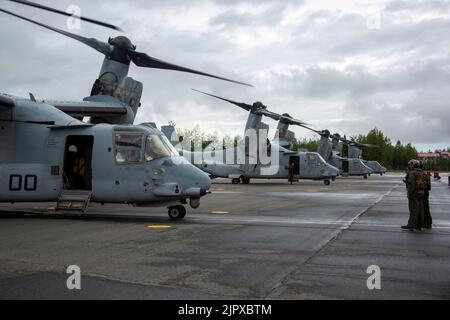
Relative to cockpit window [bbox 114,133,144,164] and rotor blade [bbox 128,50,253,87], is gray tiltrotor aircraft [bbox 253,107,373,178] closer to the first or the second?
rotor blade [bbox 128,50,253,87]

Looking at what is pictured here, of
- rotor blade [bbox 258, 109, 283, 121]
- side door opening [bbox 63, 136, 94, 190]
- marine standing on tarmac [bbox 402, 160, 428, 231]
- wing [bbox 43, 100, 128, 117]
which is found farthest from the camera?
rotor blade [bbox 258, 109, 283, 121]

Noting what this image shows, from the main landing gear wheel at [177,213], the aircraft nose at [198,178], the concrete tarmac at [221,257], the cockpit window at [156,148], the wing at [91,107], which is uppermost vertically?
the wing at [91,107]

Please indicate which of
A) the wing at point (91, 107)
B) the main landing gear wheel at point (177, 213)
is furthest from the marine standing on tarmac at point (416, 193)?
the wing at point (91, 107)

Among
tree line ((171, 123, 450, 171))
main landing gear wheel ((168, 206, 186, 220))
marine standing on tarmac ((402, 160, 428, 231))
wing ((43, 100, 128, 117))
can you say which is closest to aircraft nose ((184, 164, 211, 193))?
main landing gear wheel ((168, 206, 186, 220))

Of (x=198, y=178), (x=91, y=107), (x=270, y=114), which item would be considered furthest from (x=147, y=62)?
(x=270, y=114)

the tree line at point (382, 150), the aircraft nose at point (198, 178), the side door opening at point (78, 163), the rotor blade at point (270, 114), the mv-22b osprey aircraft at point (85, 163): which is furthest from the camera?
the tree line at point (382, 150)

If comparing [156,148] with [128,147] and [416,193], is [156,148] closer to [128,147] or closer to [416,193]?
[128,147]

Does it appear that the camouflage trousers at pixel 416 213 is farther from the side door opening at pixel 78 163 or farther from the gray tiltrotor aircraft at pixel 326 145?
the gray tiltrotor aircraft at pixel 326 145

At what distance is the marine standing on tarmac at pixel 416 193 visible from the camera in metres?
11.8

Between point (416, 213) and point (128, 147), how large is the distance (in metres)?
7.77

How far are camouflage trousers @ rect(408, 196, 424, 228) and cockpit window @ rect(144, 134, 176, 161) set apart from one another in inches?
254

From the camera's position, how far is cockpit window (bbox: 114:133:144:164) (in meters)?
13.7

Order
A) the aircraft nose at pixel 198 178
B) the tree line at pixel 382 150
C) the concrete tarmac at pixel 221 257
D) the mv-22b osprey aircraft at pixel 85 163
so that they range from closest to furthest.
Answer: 1. the concrete tarmac at pixel 221 257
2. the aircraft nose at pixel 198 178
3. the mv-22b osprey aircraft at pixel 85 163
4. the tree line at pixel 382 150

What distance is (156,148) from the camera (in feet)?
45.1
